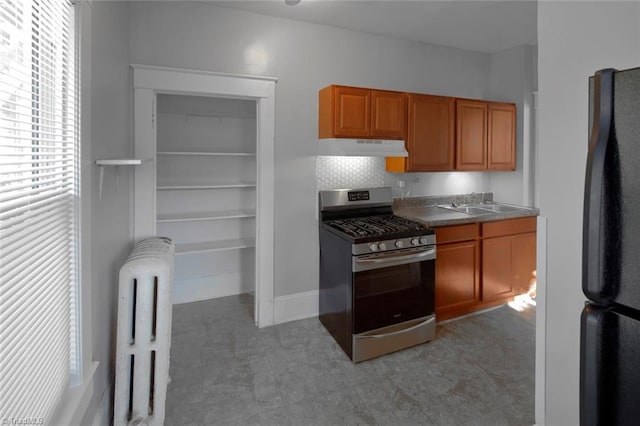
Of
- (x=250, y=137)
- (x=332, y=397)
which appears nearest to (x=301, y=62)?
(x=250, y=137)

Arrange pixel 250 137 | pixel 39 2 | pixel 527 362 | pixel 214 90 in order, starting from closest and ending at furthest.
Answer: pixel 39 2 → pixel 527 362 → pixel 214 90 → pixel 250 137

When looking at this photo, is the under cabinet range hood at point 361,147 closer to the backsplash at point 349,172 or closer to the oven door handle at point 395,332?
the backsplash at point 349,172

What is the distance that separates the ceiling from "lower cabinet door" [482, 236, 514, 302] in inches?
81.0

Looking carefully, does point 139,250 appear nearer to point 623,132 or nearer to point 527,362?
point 623,132

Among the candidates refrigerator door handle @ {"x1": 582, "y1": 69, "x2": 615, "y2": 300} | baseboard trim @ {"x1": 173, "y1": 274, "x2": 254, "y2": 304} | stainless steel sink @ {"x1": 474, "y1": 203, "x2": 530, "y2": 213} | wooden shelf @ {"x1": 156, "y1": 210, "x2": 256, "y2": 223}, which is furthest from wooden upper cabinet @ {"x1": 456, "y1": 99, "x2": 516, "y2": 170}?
refrigerator door handle @ {"x1": 582, "y1": 69, "x2": 615, "y2": 300}

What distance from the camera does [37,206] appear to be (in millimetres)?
1147

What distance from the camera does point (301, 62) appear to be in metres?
3.18

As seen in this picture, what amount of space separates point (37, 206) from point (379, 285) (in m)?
2.13

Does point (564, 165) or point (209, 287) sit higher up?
point (564, 165)

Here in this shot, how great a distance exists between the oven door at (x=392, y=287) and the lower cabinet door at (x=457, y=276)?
323 millimetres

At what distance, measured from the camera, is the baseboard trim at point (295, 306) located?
10.6ft

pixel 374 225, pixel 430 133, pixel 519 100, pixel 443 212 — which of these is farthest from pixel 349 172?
pixel 519 100

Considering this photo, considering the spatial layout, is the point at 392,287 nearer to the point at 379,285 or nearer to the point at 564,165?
the point at 379,285

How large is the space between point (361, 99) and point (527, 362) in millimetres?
2488
